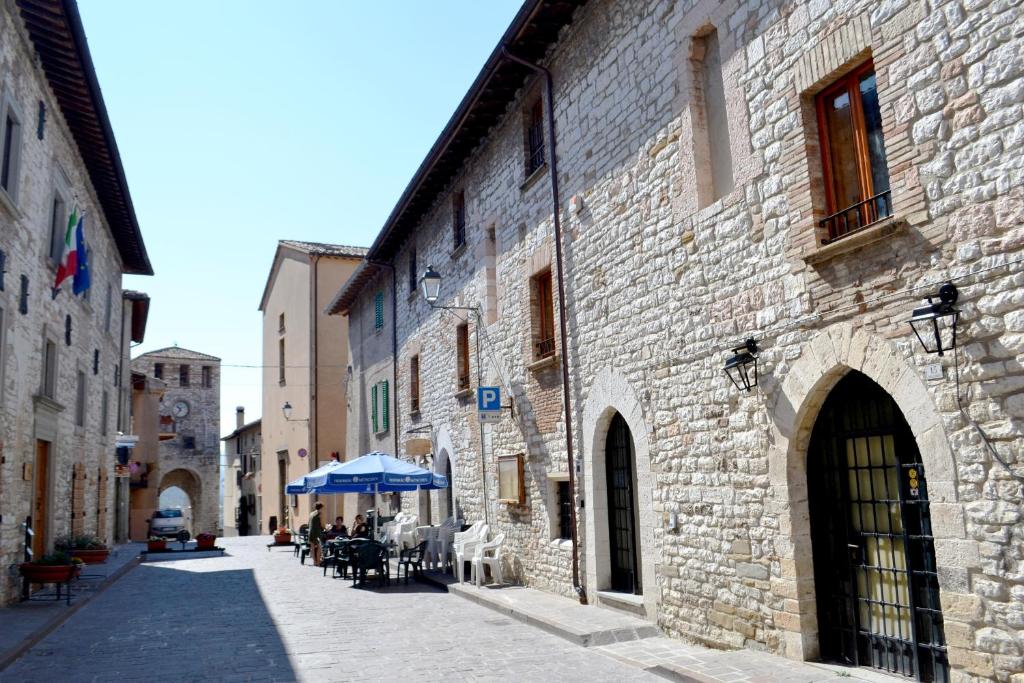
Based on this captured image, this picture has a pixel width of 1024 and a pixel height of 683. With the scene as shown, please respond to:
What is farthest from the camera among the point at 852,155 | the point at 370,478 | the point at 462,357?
the point at 462,357

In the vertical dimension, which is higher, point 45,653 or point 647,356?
point 647,356

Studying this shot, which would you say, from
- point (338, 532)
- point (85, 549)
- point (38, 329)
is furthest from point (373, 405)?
point (38, 329)

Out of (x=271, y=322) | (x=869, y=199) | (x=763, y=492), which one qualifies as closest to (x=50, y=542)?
(x=763, y=492)

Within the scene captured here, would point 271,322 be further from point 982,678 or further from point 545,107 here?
point 982,678

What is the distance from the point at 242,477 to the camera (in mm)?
44125

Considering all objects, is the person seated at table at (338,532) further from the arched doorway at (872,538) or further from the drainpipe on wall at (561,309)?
Result: the arched doorway at (872,538)

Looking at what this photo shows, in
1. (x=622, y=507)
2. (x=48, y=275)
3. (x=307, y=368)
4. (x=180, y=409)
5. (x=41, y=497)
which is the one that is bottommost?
(x=622, y=507)

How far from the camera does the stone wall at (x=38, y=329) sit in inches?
424

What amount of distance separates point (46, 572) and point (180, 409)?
34.1 metres

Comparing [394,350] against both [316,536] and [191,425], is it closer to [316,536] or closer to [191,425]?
[316,536]

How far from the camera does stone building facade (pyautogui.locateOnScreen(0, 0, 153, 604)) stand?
10.8 meters

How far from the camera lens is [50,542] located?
13406 millimetres

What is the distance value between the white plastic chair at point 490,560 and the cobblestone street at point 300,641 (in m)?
0.49

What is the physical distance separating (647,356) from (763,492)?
2.12m
